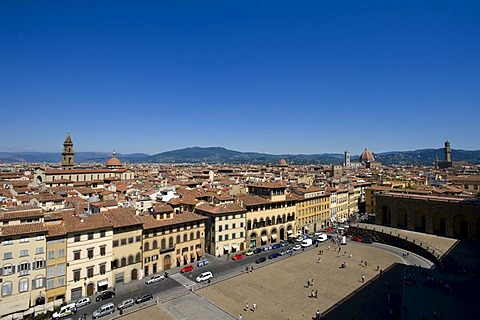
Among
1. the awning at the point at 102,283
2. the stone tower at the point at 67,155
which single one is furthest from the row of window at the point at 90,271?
the stone tower at the point at 67,155

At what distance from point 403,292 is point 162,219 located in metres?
33.2

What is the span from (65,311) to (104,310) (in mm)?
4395

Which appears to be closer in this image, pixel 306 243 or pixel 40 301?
pixel 40 301

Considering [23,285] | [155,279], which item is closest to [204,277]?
[155,279]

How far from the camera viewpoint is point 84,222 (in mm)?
39469

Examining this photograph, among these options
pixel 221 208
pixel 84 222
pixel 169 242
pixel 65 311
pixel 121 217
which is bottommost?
pixel 65 311

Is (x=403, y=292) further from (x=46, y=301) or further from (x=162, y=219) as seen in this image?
(x=46, y=301)

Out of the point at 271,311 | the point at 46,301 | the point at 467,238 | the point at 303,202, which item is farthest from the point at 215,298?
the point at 467,238

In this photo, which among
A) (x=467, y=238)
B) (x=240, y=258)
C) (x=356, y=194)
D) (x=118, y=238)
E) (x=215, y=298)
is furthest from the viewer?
(x=356, y=194)

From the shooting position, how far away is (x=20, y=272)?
33500mm

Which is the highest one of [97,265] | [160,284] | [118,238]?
[118,238]

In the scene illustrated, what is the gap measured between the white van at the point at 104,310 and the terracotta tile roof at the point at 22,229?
10340 mm

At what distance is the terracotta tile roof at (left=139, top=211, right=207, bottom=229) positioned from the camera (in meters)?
45.8

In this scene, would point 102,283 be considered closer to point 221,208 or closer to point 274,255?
point 221,208
